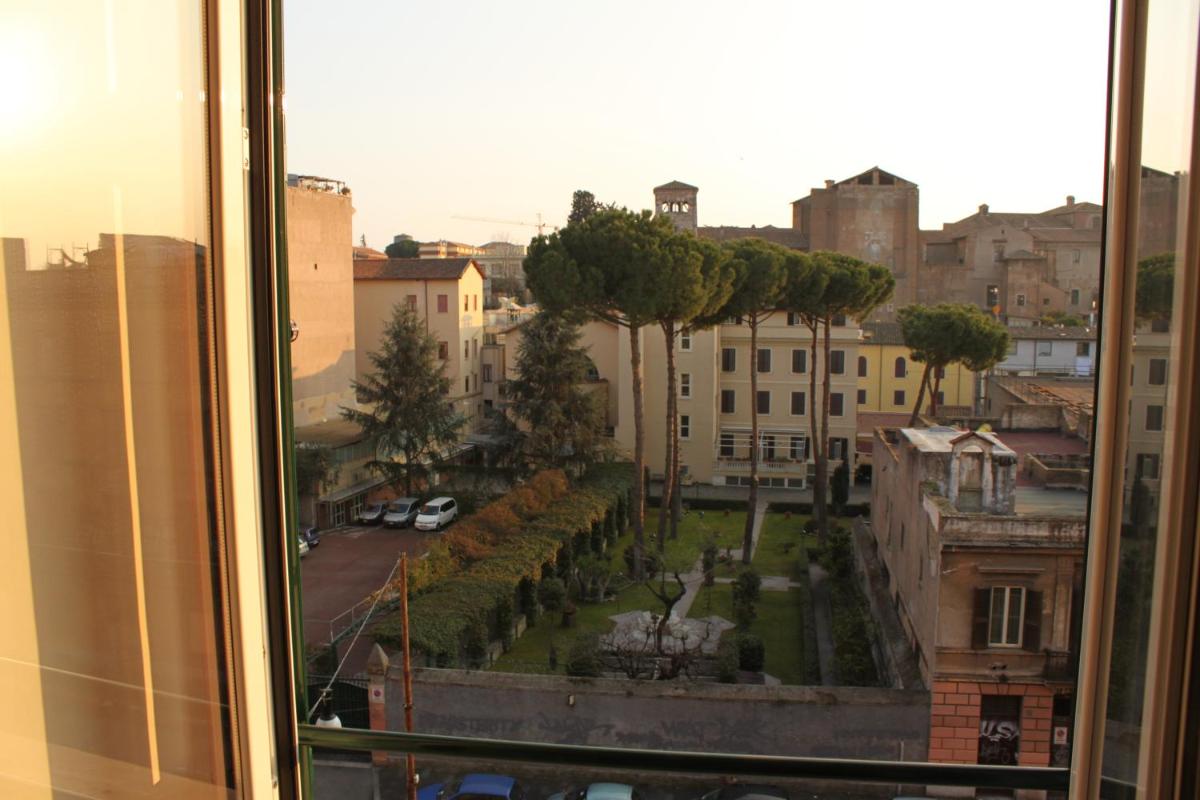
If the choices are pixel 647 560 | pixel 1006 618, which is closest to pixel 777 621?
pixel 647 560

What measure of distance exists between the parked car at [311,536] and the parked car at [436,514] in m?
0.91

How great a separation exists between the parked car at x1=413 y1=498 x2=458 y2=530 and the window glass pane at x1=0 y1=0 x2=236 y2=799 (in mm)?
7856

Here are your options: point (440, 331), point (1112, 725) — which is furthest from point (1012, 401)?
point (1112, 725)

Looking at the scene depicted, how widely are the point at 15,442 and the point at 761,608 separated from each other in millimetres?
7149

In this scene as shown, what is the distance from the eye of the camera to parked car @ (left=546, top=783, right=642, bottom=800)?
3385mm

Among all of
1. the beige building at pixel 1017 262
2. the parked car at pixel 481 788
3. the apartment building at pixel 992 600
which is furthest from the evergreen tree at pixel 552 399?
the parked car at pixel 481 788

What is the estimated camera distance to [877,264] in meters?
6.71

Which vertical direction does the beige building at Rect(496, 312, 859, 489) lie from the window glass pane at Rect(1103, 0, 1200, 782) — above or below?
below

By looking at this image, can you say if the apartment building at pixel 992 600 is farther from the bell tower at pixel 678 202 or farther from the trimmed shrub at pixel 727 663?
the bell tower at pixel 678 202

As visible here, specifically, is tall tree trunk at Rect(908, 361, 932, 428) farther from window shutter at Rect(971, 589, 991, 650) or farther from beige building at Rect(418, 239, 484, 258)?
beige building at Rect(418, 239, 484, 258)

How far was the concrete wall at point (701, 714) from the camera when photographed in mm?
4961

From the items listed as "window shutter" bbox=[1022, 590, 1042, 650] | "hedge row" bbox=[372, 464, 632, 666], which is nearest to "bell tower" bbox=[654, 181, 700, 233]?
"hedge row" bbox=[372, 464, 632, 666]

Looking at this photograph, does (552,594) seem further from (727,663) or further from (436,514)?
(436,514)

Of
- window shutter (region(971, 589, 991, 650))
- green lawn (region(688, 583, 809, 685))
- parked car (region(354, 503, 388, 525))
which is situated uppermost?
window shutter (region(971, 589, 991, 650))
